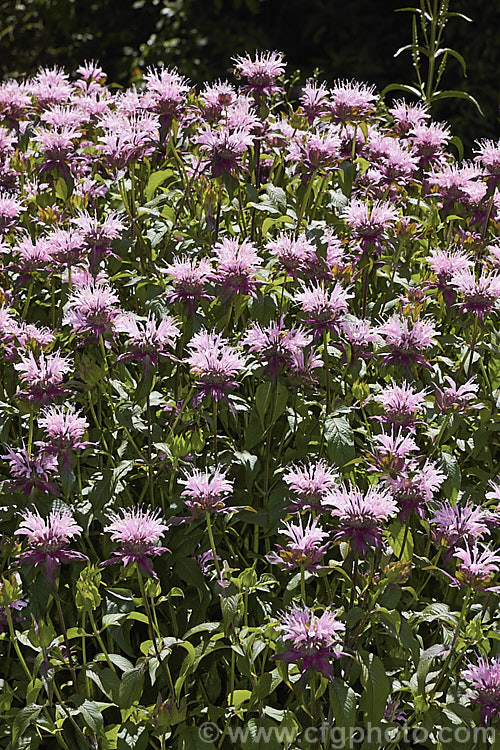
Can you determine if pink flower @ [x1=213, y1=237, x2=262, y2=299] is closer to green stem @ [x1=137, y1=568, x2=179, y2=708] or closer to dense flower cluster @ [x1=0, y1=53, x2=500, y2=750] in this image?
dense flower cluster @ [x1=0, y1=53, x2=500, y2=750]

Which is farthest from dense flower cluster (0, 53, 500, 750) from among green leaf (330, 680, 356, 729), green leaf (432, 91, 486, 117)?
green leaf (432, 91, 486, 117)

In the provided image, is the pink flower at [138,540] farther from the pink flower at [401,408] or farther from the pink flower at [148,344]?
Result: the pink flower at [401,408]

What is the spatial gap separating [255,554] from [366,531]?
404mm

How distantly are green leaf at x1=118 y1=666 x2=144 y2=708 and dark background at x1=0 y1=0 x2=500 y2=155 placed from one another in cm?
592

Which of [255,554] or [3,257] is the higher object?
[3,257]

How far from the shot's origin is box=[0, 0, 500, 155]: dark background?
715cm

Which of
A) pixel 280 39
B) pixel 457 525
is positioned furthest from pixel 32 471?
pixel 280 39

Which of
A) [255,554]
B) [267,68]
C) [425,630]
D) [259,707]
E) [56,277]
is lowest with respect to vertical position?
[259,707]

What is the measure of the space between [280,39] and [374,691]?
22.6ft

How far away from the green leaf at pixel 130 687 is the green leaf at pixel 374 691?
0.39 meters

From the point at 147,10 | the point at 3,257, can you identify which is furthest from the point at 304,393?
the point at 147,10

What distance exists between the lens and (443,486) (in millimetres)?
1964

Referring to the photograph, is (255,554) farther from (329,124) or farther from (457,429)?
(329,124)

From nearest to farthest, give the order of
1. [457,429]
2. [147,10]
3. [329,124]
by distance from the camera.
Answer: [457,429] < [329,124] < [147,10]
